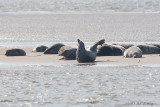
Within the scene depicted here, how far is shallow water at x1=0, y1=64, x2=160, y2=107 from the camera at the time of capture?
1015cm

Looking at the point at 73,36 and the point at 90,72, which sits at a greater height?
the point at 90,72

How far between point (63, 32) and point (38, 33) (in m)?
1.23

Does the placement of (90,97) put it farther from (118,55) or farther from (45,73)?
(118,55)

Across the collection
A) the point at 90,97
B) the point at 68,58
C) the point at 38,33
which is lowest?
the point at 38,33

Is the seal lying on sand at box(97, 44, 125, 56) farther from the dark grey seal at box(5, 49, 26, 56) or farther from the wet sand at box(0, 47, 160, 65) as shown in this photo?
the dark grey seal at box(5, 49, 26, 56)

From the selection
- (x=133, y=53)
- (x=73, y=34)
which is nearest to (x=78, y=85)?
(x=133, y=53)

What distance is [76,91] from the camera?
1120cm

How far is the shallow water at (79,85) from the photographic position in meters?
10.2

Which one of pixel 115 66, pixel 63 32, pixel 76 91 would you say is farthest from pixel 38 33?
pixel 76 91

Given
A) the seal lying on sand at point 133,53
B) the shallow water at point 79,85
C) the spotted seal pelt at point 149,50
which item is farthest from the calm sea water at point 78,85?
the spotted seal pelt at point 149,50

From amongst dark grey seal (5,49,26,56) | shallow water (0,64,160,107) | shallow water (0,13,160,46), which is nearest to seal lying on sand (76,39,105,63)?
shallow water (0,64,160,107)

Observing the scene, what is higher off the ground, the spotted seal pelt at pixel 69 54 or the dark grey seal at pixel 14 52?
the spotted seal pelt at pixel 69 54

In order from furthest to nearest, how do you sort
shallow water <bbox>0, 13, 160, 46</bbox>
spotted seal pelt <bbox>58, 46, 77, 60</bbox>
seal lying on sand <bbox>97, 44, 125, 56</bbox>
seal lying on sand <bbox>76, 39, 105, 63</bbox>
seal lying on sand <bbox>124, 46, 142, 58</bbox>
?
1. shallow water <bbox>0, 13, 160, 46</bbox>
2. seal lying on sand <bbox>97, 44, 125, 56</bbox>
3. seal lying on sand <bbox>124, 46, 142, 58</bbox>
4. spotted seal pelt <bbox>58, 46, 77, 60</bbox>
5. seal lying on sand <bbox>76, 39, 105, 63</bbox>

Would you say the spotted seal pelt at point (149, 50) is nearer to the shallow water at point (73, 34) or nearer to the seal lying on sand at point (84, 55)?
the seal lying on sand at point (84, 55)
